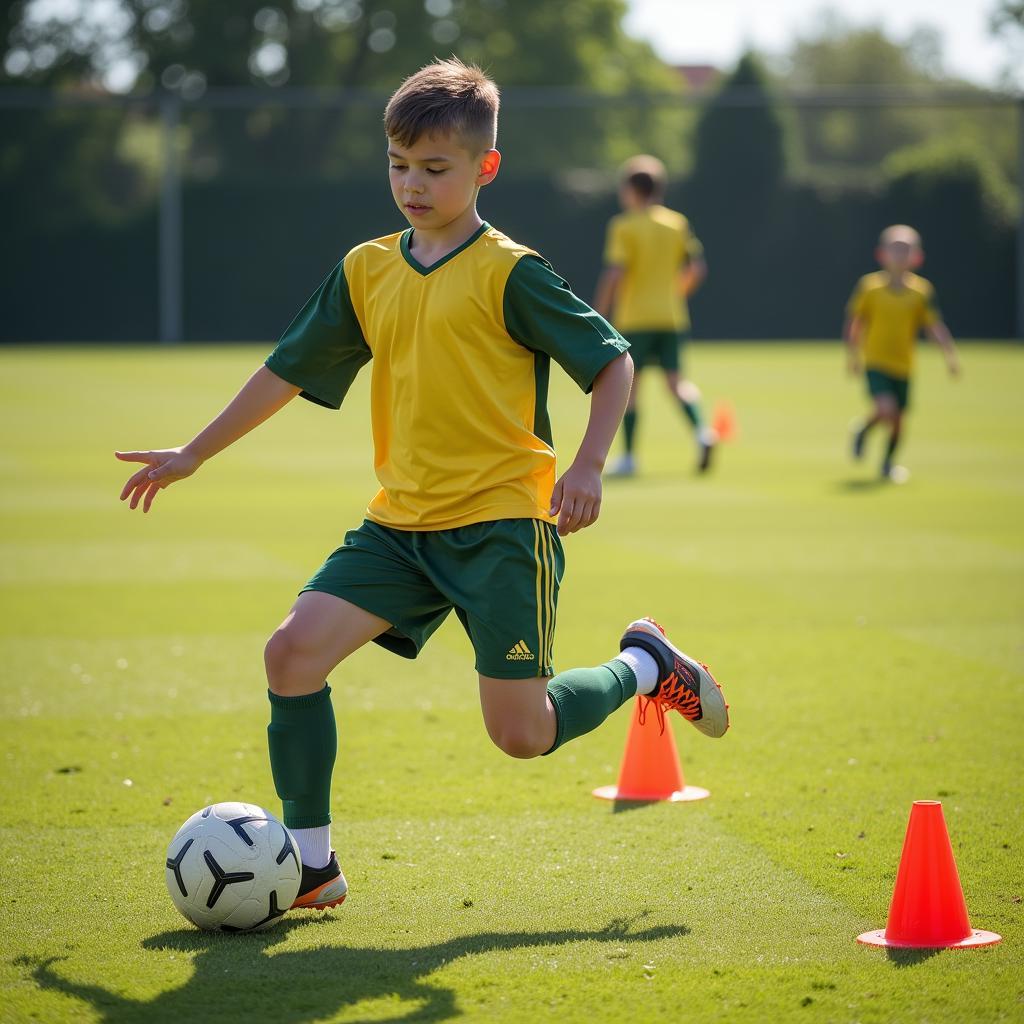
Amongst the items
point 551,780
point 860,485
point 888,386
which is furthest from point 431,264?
point 888,386

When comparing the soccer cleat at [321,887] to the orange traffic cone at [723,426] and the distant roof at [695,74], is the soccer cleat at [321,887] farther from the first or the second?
the distant roof at [695,74]

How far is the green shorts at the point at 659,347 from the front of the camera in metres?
14.8

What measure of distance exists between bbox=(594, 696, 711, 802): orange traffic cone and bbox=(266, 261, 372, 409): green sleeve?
1.55 meters

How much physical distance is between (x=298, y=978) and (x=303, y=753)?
0.64 m

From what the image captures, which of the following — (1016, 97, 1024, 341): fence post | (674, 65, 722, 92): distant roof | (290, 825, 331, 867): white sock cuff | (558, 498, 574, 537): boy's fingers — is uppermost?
(674, 65, 722, 92): distant roof

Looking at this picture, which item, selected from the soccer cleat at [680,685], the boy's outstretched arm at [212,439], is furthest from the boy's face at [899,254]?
the boy's outstretched arm at [212,439]

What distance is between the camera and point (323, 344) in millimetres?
4344

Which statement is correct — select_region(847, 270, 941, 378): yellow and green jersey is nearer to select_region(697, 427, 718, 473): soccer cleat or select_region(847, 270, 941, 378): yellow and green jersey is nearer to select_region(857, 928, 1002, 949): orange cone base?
select_region(697, 427, 718, 473): soccer cleat

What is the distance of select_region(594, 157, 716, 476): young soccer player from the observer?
14.4 m

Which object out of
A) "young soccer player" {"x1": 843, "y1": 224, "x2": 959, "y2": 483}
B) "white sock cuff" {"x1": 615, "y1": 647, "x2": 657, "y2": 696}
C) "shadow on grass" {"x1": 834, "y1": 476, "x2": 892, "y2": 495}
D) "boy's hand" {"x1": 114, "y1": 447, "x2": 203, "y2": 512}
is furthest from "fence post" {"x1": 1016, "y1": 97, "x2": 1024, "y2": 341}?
"boy's hand" {"x1": 114, "y1": 447, "x2": 203, "y2": 512}

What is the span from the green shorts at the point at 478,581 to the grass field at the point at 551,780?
67cm

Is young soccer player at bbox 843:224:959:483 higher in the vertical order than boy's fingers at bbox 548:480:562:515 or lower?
higher

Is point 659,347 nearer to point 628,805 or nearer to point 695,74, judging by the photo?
point 628,805

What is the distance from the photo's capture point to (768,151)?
36562 millimetres
